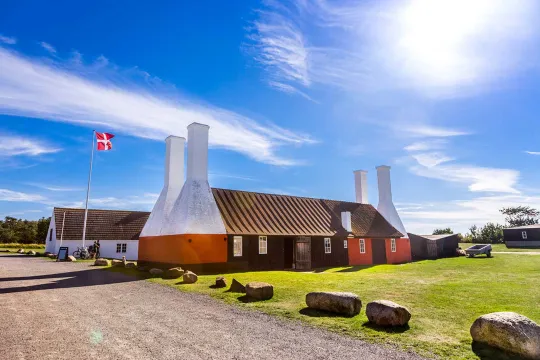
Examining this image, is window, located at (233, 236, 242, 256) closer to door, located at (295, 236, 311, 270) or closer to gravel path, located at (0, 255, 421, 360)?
door, located at (295, 236, 311, 270)

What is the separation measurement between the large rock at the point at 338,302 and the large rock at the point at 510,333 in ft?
9.82

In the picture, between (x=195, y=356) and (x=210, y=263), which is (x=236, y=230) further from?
(x=195, y=356)

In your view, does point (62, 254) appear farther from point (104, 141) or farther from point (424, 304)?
point (424, 304)

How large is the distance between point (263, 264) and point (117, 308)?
43.8 ft

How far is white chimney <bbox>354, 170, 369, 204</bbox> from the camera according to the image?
3575 centimetres

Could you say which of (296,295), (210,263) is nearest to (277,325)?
(296,295)

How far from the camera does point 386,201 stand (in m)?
35.4

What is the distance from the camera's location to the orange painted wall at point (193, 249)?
64.4ft

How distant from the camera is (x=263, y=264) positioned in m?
22.6

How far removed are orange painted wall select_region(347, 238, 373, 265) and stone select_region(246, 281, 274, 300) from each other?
57.4 feet

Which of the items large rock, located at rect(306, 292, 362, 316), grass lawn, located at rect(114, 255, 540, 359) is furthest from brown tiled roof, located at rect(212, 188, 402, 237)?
large rock, located at rect(306, 292, 362, 316)

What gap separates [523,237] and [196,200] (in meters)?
50.4

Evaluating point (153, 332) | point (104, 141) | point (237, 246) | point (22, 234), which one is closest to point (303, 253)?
point (237, 246)

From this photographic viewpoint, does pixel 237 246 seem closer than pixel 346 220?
Yes
